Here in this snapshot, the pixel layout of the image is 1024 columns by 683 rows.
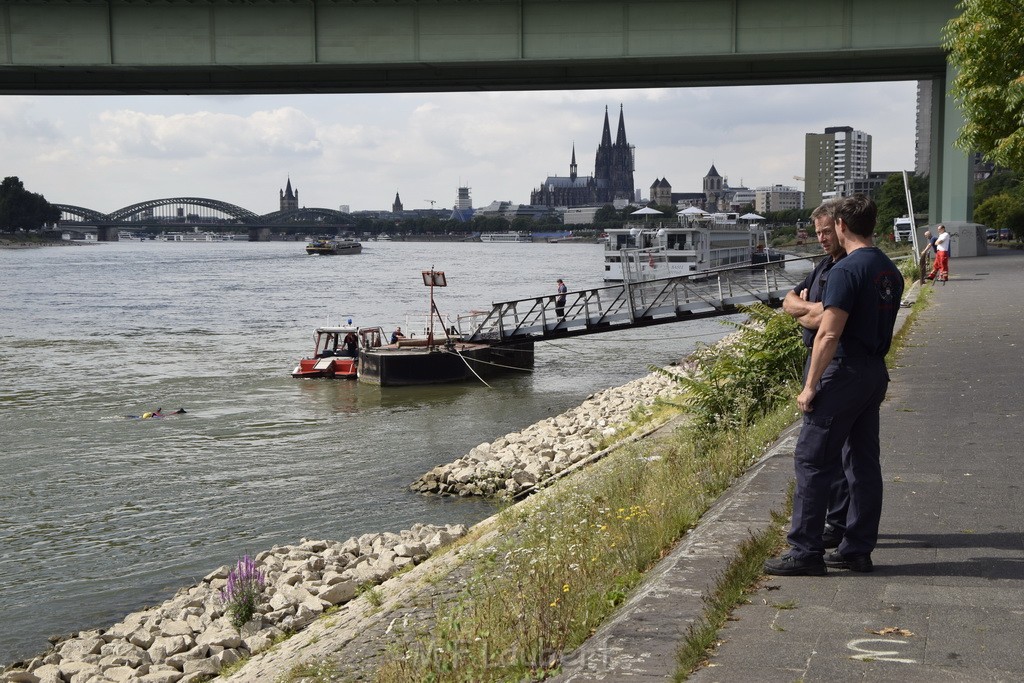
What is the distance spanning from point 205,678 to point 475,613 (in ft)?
10.6

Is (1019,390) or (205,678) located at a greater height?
(1019,390)

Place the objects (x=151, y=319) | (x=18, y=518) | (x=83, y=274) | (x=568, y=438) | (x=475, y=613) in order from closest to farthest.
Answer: (x=475, y=613) < (x=18, y=518) < (x=568, y=438) < (x=151, y=319) < (x=83, y=274)

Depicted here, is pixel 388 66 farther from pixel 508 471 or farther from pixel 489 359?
pixel 508 471

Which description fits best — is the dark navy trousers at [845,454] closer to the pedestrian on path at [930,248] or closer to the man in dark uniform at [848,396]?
the man in dark uniform at [848,396]

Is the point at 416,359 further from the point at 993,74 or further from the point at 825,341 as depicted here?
the point at 825,341

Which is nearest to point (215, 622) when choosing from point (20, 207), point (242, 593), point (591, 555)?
point (242, 593)

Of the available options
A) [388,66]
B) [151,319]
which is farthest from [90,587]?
[151,319]

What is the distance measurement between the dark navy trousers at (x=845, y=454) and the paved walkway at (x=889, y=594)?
0.22m

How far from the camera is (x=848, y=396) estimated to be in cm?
530

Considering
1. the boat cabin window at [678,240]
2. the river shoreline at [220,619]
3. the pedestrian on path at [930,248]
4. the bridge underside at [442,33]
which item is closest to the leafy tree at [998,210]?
the boat cabin window at [678,240]

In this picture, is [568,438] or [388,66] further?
[388,66]

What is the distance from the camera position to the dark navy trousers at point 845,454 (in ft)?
17.4

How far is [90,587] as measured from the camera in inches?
484

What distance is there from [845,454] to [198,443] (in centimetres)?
1823
